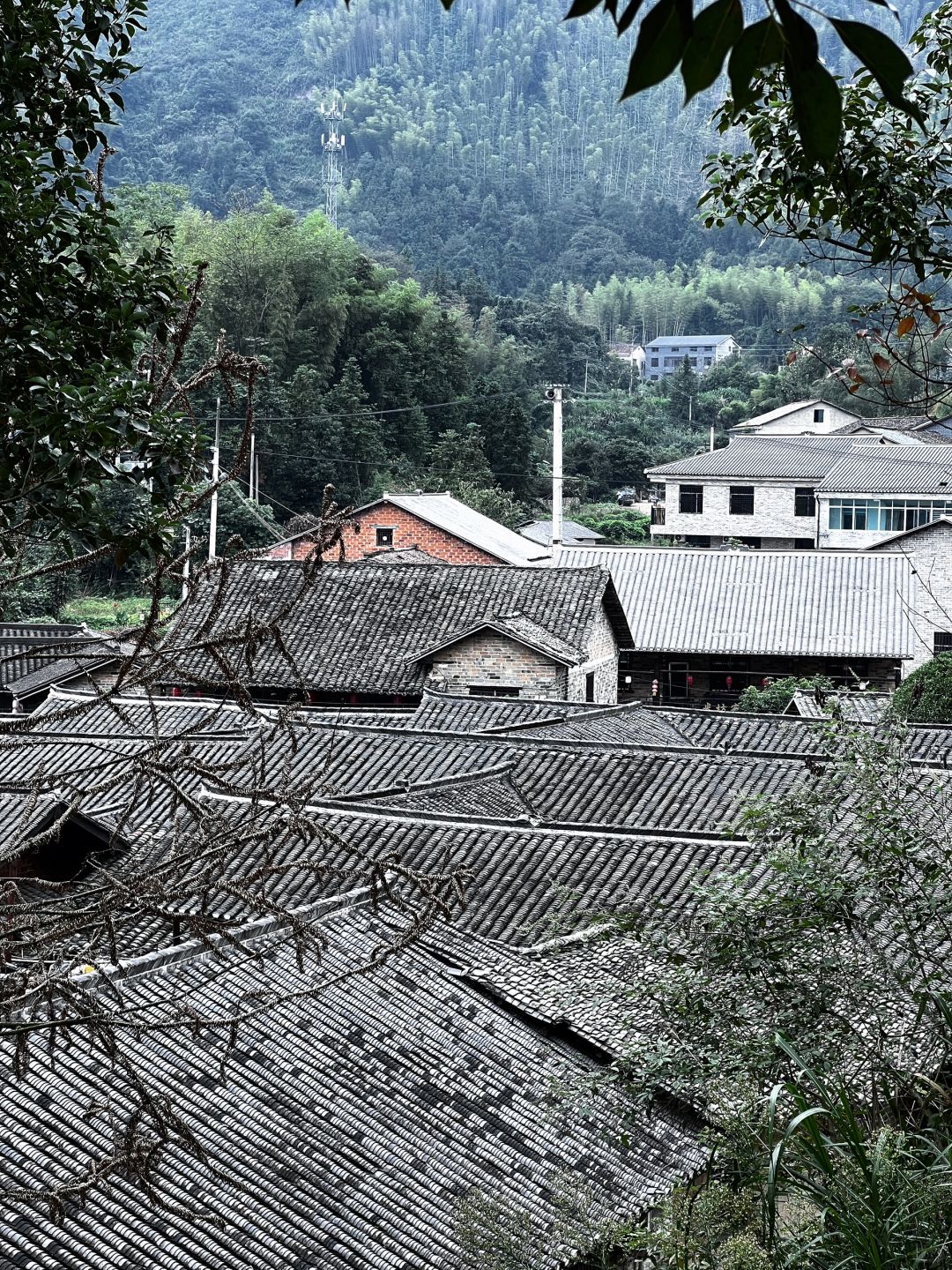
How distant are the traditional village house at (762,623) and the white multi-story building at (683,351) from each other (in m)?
60.0

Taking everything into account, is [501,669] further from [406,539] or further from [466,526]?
[466,526]

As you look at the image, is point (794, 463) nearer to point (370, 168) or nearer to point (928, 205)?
point (928, 205)

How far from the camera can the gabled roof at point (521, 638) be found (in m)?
21.9

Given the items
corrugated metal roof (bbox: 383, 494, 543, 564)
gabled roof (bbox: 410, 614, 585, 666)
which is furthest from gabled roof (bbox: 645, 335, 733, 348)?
gabled roof (bbox: 410, 614, 585, 666)

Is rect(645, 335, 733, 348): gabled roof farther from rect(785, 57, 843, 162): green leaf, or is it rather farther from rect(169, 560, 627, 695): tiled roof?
rect(785, 57, 843, 162): green leaf

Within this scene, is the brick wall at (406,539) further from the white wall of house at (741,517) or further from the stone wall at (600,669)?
the white wall of house at (741,517)

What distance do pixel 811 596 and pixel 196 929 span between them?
25435mm

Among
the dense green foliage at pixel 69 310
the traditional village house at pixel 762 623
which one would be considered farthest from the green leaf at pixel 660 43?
the traditional village house at pixel 762 623

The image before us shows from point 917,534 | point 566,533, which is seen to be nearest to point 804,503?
point 566,533

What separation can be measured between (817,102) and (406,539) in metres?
32.2

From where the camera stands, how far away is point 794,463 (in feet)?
150

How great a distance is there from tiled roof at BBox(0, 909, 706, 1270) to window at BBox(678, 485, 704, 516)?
38.2 meters

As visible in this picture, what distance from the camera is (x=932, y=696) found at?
19.6m

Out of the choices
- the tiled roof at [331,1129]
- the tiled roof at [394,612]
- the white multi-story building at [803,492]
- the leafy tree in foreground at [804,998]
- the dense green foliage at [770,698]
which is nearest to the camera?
the leafy tree in foreground at [804,998]
